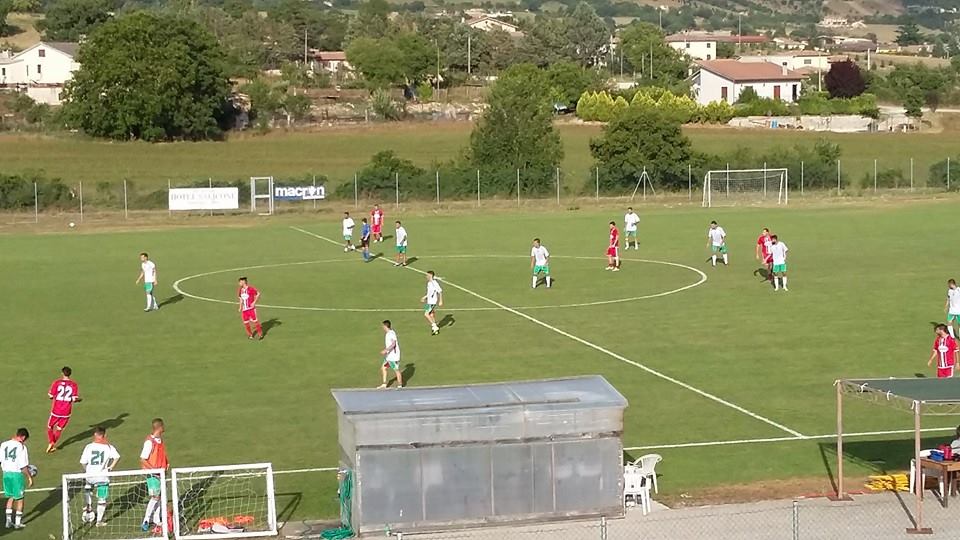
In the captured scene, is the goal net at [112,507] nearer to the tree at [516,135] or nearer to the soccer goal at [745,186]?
the soccer goal at [745,186]

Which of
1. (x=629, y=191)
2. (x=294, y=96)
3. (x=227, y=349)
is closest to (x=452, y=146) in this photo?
(x=294, y=96)

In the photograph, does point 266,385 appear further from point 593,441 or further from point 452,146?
point 452,146

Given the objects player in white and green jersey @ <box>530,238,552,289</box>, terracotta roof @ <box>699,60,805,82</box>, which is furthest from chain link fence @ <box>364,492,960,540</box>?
terracotta roof @ <box>699,60,805,82</box>

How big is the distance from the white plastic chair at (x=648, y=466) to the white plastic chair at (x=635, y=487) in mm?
146

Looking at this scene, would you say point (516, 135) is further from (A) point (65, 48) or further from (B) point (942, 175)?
(A) point (65, 48)

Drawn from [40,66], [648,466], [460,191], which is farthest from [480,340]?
[40,66]

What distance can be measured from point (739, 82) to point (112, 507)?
14667 centimetres

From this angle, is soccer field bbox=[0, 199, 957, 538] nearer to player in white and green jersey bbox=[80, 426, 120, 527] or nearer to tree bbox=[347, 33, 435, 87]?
player in white and green jersey bbox=[80, 426, 120, 527]

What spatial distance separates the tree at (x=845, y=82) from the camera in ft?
532

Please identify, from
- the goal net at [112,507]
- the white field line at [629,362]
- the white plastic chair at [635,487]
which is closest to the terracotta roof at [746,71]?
the white field line at [629,362]

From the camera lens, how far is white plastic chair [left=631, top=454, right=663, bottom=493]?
22719mm

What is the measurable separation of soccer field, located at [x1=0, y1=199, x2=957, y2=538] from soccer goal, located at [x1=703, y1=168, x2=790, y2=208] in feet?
68.2

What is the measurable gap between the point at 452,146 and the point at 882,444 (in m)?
96.7

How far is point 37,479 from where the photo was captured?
24969 millimetres
